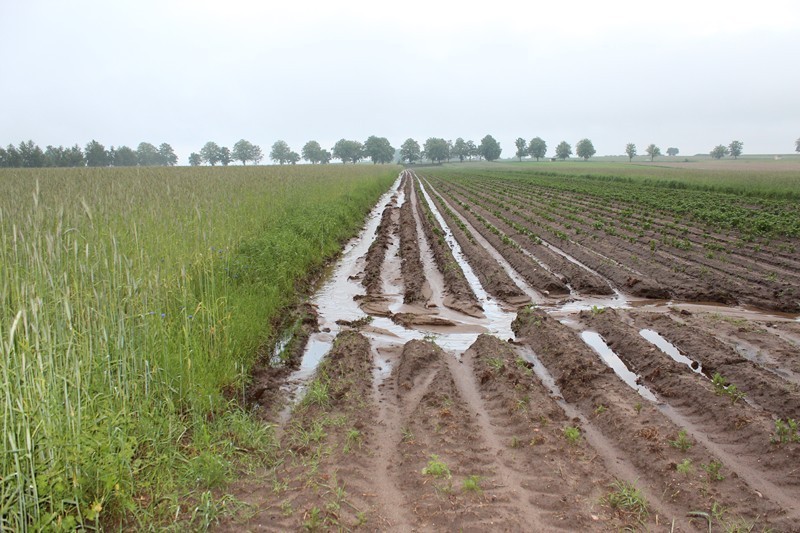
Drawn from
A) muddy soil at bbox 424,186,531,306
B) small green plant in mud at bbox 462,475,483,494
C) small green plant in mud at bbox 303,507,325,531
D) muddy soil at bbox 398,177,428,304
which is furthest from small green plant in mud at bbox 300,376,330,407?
muddy soil at bbox 424,186,531,306

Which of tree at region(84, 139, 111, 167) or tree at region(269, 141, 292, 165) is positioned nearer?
tree at region(84, 139, 111, 167)

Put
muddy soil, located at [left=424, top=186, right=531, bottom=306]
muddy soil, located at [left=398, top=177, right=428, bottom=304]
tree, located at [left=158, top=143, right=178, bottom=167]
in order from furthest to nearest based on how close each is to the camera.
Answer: tree, located at [left=158, top=143, right=178, bottom=167] → muddy soil, located at [left=424, top=186, right=531, bottom=306] → muddy soil, located at [left=398, top=177, right=428, bottom=304]

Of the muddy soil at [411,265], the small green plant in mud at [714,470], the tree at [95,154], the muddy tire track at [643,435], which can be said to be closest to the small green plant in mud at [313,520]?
the muddy tire track at [643,435]

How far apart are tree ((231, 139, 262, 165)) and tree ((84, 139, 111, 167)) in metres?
75.6

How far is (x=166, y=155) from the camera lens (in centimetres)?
11331

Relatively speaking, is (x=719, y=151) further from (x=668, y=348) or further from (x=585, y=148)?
(x=668, y=348)

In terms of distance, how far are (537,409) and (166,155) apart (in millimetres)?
122881

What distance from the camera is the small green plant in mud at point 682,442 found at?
466 centimetres

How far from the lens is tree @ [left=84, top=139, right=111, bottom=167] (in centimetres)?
7225

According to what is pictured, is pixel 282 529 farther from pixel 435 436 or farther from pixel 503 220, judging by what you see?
pixel 503 220

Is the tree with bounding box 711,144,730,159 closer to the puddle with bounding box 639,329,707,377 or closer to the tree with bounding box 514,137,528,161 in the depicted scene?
the tree with bounding box 514,137,528,161

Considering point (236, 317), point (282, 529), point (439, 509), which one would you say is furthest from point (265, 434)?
point (236, 317)

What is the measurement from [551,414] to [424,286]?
6.02 metres

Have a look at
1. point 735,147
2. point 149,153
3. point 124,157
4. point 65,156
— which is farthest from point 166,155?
point 735,147
